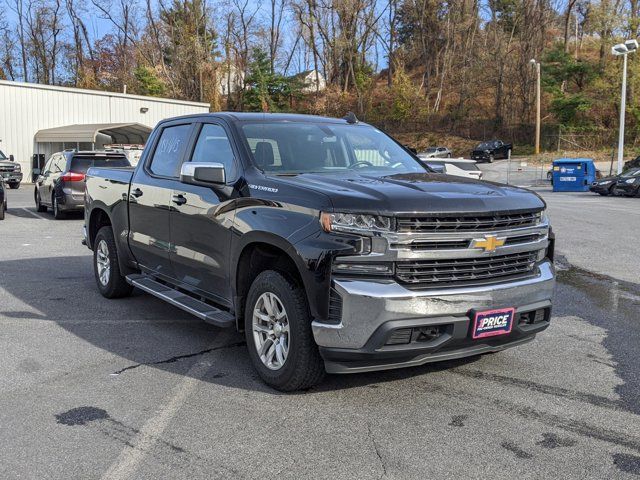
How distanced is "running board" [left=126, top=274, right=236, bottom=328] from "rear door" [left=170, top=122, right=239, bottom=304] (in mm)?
116

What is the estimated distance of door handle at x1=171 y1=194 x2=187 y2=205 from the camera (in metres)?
5.43

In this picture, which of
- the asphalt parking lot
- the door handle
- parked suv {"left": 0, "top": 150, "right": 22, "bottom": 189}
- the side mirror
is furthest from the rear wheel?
parked suv {"left": 0, "top": 150, "right": 22, "bottom": 189}

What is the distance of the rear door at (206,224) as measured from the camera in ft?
16.1

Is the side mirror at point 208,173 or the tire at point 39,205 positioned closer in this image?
the side mirror at point 208,173

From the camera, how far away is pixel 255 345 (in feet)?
15.0

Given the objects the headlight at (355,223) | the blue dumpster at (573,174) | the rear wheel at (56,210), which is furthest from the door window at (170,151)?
the blue dumpster at (573,174)

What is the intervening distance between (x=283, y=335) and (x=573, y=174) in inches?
1160

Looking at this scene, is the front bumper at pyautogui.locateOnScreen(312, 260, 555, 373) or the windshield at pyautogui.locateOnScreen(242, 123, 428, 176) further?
the windshield at pyautogui.locateOnScreen(242, 123, 428, 176)

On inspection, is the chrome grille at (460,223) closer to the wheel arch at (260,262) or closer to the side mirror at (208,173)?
the wheel arch at (260,262)

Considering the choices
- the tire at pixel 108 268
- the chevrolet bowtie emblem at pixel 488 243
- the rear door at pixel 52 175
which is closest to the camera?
the chevrolet bowtie emblem at pixel 488 243

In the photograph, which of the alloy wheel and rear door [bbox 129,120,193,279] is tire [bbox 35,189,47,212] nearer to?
rear door [bbox 129,120,193,279]

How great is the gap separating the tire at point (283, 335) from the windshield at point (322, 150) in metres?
0.99

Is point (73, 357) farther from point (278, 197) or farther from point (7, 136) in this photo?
point (7, 136)

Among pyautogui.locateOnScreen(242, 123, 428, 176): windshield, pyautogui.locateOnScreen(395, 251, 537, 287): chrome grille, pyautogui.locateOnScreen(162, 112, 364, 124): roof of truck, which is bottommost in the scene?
pyautogui.locateOnScreen(395, 251, 537, 287): chrome grille
